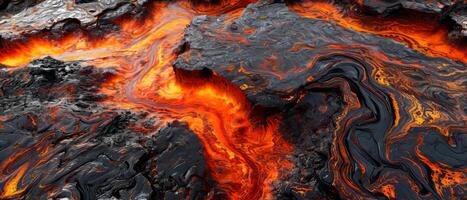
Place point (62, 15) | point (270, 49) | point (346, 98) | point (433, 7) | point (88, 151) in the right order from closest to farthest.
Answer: point (88, 151)
point (346, 98)
point (270, 49)
point (433, 7)
point (62, 15)

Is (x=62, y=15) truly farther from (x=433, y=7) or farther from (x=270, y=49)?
(x=433, y=7)

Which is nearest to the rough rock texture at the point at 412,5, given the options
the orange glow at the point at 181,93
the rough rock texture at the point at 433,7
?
the rough rock texture at the point at 433,7

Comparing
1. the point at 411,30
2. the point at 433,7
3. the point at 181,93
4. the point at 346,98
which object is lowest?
the point at 181,93

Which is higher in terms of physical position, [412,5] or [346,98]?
[412,5]

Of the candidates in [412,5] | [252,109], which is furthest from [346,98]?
[412,5]

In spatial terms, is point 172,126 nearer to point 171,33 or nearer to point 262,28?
point 262,28

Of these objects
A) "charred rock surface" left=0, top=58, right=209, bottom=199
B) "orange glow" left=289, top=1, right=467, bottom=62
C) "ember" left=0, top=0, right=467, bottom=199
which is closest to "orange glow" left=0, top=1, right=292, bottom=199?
"ember" left=0, top=0, right=467, bottom=199

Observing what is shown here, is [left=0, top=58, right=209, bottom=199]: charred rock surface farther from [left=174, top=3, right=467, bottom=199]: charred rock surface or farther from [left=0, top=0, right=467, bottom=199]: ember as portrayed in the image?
[left=174, top=3, right=467, bottom=199]: charred rock surface
